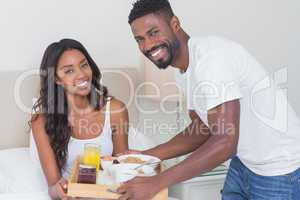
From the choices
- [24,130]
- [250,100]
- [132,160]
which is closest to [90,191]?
[132,160]

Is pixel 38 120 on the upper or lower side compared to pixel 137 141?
upper

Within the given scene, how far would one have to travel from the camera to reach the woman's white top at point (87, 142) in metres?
1.91

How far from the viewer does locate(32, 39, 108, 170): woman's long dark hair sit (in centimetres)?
190

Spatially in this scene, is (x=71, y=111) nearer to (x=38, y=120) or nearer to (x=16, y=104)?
(x=38, y=120)

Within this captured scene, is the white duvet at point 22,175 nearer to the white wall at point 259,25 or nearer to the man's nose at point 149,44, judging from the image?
the man's nose at point 149,44

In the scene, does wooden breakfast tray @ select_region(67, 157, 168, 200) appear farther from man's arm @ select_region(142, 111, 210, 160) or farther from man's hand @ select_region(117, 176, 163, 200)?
man's arm @ select_region(142, 111, 210, 160)

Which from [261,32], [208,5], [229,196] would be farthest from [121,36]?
[229,196]

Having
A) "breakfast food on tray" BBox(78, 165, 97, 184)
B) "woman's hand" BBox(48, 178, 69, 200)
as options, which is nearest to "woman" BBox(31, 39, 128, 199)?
"woman's hand" BBox(48, 178, 69, 200)

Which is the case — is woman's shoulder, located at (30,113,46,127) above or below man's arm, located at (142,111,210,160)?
above

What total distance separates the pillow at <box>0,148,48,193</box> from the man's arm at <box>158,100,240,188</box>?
0.84 metres

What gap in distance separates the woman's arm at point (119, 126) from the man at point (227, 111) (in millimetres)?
592

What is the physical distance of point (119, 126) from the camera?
2.02 metres

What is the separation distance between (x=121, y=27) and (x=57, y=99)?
68 centimetres

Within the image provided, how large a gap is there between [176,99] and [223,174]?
0.51 meters
